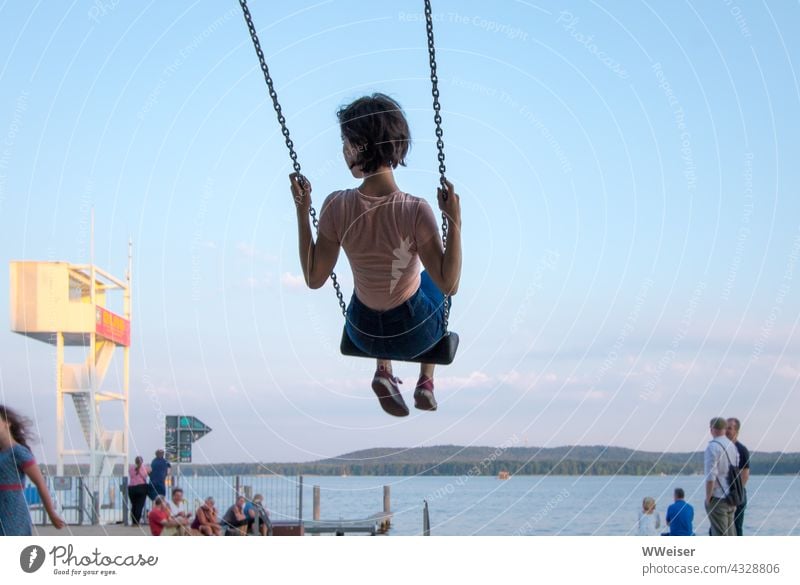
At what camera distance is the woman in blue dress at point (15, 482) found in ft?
31.8

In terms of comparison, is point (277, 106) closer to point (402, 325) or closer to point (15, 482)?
point (402, 325)

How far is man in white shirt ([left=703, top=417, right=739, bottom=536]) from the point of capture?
1230cm

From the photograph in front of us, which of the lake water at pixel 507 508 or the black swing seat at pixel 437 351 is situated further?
the lake water at pixel 507 508

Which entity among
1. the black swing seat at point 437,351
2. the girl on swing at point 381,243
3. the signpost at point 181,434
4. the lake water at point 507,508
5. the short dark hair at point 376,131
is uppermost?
the short dark hair at point 376,131

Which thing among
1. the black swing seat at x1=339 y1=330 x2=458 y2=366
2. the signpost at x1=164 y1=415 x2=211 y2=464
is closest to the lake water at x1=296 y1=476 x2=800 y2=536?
the signpost at x1=164 y1=415 x2=211 y2=464

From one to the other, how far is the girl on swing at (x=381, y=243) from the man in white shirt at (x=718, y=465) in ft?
17.4

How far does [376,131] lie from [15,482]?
450 cm

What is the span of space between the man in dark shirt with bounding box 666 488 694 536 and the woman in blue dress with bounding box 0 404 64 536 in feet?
24.1

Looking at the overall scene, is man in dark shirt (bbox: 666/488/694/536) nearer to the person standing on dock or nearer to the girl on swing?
the girl on swing

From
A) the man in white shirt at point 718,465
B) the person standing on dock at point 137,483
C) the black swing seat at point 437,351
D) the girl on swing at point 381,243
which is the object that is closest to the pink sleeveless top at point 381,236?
the girl on swing at point 381,243

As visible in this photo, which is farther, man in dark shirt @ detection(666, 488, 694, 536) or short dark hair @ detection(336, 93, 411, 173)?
man in dark shirt @ detection(666, 488, 694, 536)

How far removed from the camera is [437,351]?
8211mm

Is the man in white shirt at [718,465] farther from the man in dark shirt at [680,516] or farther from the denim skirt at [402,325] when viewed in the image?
the denim skirt at [402,325]
